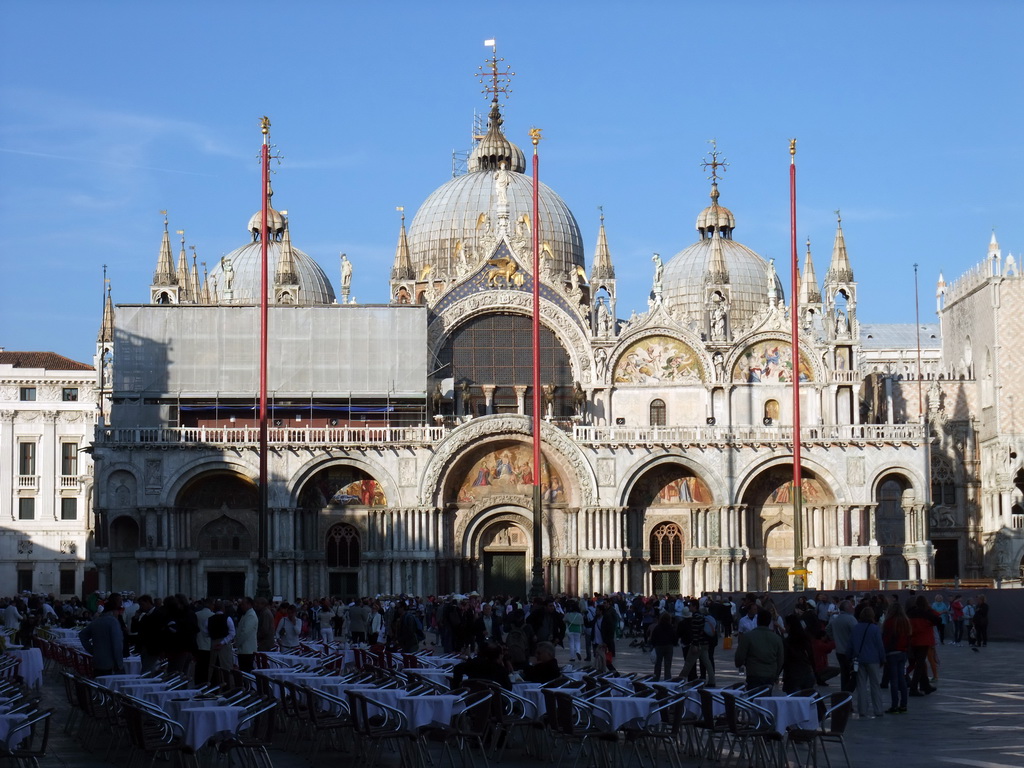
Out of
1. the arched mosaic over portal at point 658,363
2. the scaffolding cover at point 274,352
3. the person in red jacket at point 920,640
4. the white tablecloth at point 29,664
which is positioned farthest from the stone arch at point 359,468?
the person in red jacket at point 920,640

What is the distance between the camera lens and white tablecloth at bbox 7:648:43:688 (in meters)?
24.8

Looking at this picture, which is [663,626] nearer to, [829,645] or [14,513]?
[829,645]

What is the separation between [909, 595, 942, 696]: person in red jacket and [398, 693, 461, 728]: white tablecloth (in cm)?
979

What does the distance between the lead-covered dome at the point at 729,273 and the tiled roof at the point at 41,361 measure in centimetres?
2936

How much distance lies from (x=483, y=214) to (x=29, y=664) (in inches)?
1729

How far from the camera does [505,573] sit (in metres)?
59.6

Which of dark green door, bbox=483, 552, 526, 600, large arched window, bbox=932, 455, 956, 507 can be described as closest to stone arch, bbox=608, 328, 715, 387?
dark green door, bbox=483, 552, 526, 600

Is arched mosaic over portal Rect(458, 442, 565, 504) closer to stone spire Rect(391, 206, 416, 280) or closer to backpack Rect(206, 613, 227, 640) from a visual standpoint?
stone spire Rect(391, 206, 416, 280)

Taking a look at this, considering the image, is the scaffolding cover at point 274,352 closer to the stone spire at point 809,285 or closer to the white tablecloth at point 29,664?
the stone spire at point 809,285

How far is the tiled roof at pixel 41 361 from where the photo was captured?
271ft

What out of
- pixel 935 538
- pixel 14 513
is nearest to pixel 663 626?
pixel 935 538

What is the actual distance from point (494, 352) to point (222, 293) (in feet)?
53.6

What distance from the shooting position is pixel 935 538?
2667 inches

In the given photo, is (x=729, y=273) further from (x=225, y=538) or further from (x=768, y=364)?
(x=225, y=538)
